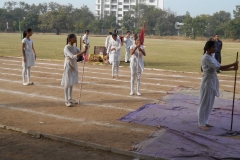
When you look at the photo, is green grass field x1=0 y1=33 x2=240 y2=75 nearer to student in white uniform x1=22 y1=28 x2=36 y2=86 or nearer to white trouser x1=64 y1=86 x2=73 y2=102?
student in white uniform x1=22 y1=28 x2=36 y2=86

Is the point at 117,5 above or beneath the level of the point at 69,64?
above

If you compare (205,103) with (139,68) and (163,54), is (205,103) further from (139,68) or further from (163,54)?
(163,54)

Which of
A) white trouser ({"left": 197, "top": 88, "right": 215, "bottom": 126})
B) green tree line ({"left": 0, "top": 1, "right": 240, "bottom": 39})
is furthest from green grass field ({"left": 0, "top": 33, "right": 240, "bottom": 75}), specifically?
green tree line ({"left": 0, "top": 1, "right": 240, "bottom": 39})

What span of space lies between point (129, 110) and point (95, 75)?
5715 millimetres

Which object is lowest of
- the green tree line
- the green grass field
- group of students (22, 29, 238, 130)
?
the green grass field

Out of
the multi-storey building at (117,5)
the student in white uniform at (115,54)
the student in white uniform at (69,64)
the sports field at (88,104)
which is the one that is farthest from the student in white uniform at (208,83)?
the multi-storey building at (117,5)

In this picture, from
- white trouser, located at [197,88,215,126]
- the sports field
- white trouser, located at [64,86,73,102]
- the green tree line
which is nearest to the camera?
the sports field

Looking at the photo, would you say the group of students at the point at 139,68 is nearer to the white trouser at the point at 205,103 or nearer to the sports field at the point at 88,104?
the white trouser at the point at 205,103

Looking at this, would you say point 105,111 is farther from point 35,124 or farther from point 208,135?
point 208,135

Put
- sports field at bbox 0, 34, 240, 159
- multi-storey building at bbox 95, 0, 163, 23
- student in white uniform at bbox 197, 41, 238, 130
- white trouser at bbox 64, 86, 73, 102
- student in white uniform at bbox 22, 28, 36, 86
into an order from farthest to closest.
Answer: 1. multi-storey building at bbox 95, 0, 163, 23
2. student in white uniform at bbox 22, 28, 36, 86
3. white trouser at bbox 64, 86, 73, 102
4. student in white uniform at bbox 197, 41, 238, 130
5. sports field at bbox 0, 34, 240, 159

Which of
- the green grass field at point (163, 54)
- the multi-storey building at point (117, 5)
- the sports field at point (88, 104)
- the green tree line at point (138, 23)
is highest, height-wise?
the multi-storey building at point (117, 5)

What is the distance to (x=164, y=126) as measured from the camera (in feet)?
21.4

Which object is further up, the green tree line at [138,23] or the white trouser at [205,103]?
the green tree line at [138,23]

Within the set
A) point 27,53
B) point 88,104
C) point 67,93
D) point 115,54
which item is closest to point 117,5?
point 115,54
